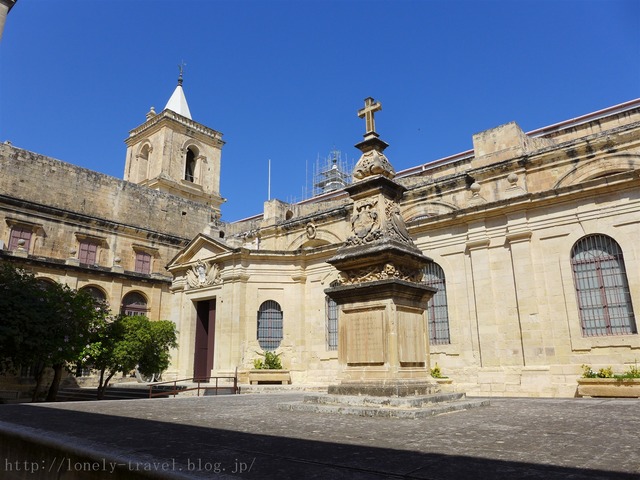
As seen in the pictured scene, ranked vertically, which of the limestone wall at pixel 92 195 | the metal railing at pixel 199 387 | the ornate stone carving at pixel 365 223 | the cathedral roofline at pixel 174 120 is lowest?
the metal railing at pixel 199 387

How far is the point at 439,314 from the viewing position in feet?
57.8

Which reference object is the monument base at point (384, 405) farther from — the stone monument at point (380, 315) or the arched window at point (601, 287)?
the arched window at point (601, 287)

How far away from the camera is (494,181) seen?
18.0m

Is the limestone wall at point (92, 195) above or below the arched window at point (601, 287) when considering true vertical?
above

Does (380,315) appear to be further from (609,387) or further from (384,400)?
(609,387)

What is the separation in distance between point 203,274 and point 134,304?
26.5 ft

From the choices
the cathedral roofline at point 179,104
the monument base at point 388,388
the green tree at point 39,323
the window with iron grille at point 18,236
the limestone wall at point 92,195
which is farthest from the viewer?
the cathedral roofline at point 179,104

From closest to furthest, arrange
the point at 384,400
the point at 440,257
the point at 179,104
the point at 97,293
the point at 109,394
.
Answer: the point at 384,400
the point at 440,257
the point at 109,394
the point at 97,293
the point at 179,104

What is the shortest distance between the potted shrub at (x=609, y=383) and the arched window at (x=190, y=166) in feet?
124

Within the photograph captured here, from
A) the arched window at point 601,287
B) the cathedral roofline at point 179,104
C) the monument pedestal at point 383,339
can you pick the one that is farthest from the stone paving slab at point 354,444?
the cathedral roofline at point 179,104

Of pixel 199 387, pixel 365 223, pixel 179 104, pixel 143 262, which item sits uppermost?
pixel 179 104

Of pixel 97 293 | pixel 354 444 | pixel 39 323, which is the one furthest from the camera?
pixel 97 293

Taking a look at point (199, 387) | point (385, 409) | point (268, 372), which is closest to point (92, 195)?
point (268, 372)

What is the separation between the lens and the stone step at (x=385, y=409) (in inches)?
272
